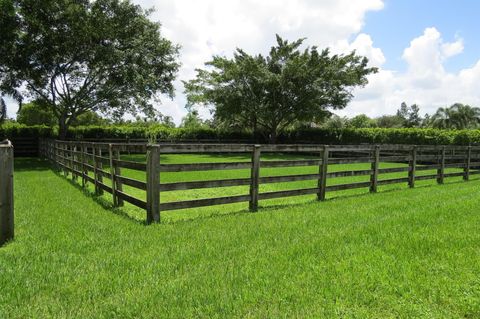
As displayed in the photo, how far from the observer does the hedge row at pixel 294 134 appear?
24623 millimetres

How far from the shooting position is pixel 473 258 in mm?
4184

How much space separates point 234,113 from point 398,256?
30.3 m

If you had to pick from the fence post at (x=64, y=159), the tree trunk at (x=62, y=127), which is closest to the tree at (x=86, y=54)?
the tree trunk at (x=62, y=127)

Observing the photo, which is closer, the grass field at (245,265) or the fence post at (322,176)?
the grass field at (245,265)

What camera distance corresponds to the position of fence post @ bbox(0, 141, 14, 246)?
4.62 meters

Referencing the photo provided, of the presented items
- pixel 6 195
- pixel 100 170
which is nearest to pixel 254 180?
pixel 100 170

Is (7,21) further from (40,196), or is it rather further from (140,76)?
(40,196)

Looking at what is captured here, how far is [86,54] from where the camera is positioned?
858 inches

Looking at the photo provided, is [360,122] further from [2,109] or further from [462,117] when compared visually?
[2,109]

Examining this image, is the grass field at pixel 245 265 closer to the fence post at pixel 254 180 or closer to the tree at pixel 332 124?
the fence post at pixel 254 180

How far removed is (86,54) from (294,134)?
22.2 m

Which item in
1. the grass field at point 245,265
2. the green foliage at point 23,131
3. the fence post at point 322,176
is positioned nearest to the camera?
the grass field at point 245,265

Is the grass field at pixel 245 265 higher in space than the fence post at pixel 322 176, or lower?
lower

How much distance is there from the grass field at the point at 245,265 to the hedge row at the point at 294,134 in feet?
66.5
